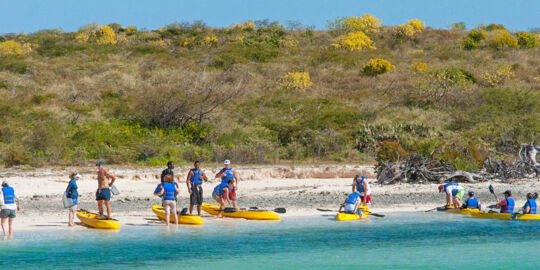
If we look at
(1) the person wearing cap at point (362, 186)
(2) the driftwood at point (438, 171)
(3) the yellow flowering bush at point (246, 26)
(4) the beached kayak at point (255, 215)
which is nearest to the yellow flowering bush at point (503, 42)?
(3) the yellow flowering bush at point (246, 26)

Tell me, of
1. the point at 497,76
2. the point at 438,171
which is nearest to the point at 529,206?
the point at 438,171

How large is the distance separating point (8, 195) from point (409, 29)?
2504 inches

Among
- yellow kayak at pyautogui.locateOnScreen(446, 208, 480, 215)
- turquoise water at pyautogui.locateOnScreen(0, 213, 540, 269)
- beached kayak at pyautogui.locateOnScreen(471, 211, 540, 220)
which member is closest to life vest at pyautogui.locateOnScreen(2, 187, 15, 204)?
turquoise water at pyautogui.locateOnScreen(0, 213, 540, 269)

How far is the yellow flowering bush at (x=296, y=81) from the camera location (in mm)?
51469

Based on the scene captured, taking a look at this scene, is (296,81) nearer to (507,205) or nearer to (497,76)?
(497,76)

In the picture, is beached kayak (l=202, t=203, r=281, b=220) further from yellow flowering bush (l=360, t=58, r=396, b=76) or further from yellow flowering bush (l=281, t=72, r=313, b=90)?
yellow flowering bush (l=360, t=58, r=396, b=76)

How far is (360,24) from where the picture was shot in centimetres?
7469

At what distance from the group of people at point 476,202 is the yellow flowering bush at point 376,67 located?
35.3 meters

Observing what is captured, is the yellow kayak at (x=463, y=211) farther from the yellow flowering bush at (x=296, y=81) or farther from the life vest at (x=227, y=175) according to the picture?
the yellow flowering bush at (x=296, y=81)

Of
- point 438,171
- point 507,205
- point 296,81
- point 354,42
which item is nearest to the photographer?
point 507,205

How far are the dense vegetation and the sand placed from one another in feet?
8.45

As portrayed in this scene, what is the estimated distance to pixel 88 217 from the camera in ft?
55.3

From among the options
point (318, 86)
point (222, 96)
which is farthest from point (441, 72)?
point (222, 96)

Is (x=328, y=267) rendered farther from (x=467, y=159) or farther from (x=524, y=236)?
(x=467, y=159)
